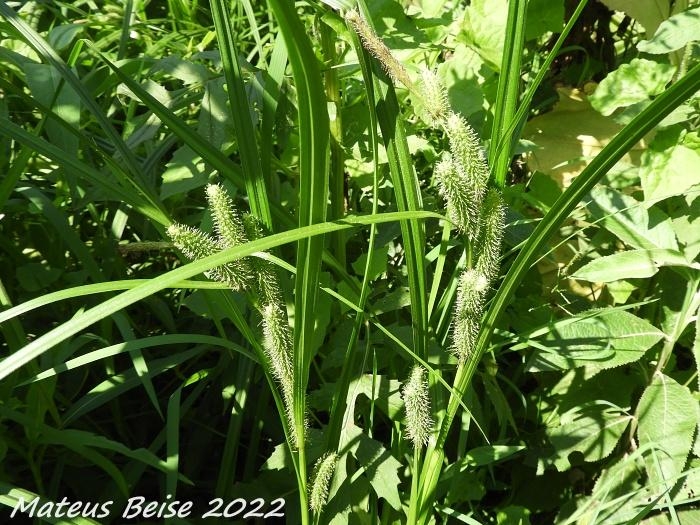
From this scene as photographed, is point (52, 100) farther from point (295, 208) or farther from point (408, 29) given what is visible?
point (408, 29)

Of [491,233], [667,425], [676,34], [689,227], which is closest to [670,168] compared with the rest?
[689,227]

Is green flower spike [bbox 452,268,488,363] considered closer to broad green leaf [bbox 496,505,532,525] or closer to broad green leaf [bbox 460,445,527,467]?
broad green leaf [bbox 460,445,527,467]

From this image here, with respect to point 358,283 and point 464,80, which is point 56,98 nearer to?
point 358,283

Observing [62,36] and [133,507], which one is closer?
[133,507]

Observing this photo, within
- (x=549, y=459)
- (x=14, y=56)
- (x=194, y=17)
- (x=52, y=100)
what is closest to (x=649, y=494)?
(x=549, y=459)

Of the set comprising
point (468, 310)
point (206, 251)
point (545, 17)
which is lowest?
point (468, 310)

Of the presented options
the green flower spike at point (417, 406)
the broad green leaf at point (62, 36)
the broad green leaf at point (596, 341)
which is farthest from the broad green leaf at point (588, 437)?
the broad green leaf at point (62, 36)
